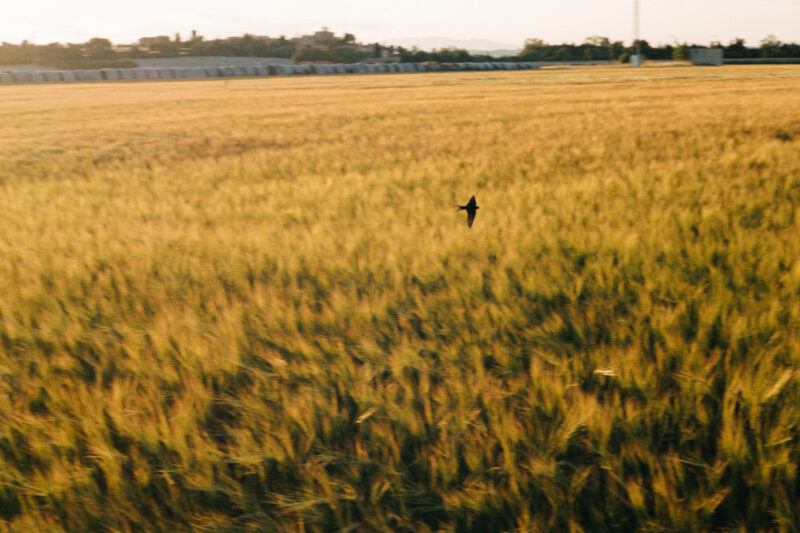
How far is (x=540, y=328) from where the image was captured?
1891mm

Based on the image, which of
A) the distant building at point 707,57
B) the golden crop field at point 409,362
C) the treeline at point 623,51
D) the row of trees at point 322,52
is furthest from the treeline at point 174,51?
the golden crop field at point 409,362

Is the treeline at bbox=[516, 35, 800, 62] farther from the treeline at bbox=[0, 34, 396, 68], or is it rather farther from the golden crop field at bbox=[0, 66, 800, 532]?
the golden crop field at bbox=[0, 66, 800, 532]

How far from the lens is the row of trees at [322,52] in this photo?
67562 millimetres

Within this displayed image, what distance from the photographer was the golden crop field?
4.02 ft

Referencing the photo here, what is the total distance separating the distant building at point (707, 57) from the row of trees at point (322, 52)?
520cm

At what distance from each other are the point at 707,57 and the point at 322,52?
50.3 m

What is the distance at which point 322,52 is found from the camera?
78812 millimetres

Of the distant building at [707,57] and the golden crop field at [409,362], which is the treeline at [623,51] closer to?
the distant building at [707,57]

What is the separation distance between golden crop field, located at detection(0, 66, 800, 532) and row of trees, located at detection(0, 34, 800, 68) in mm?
73733

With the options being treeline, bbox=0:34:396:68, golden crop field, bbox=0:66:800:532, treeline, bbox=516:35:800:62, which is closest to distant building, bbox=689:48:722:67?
treeline, bbox=516:35:800:62

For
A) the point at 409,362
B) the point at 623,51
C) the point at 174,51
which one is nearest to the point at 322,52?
the point at 174,51

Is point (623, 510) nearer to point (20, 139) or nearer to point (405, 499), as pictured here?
point (405, 499)

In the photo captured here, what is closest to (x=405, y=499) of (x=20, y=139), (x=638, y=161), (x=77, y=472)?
(x=77, y=472)

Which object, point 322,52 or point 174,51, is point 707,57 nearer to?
point 322,52
